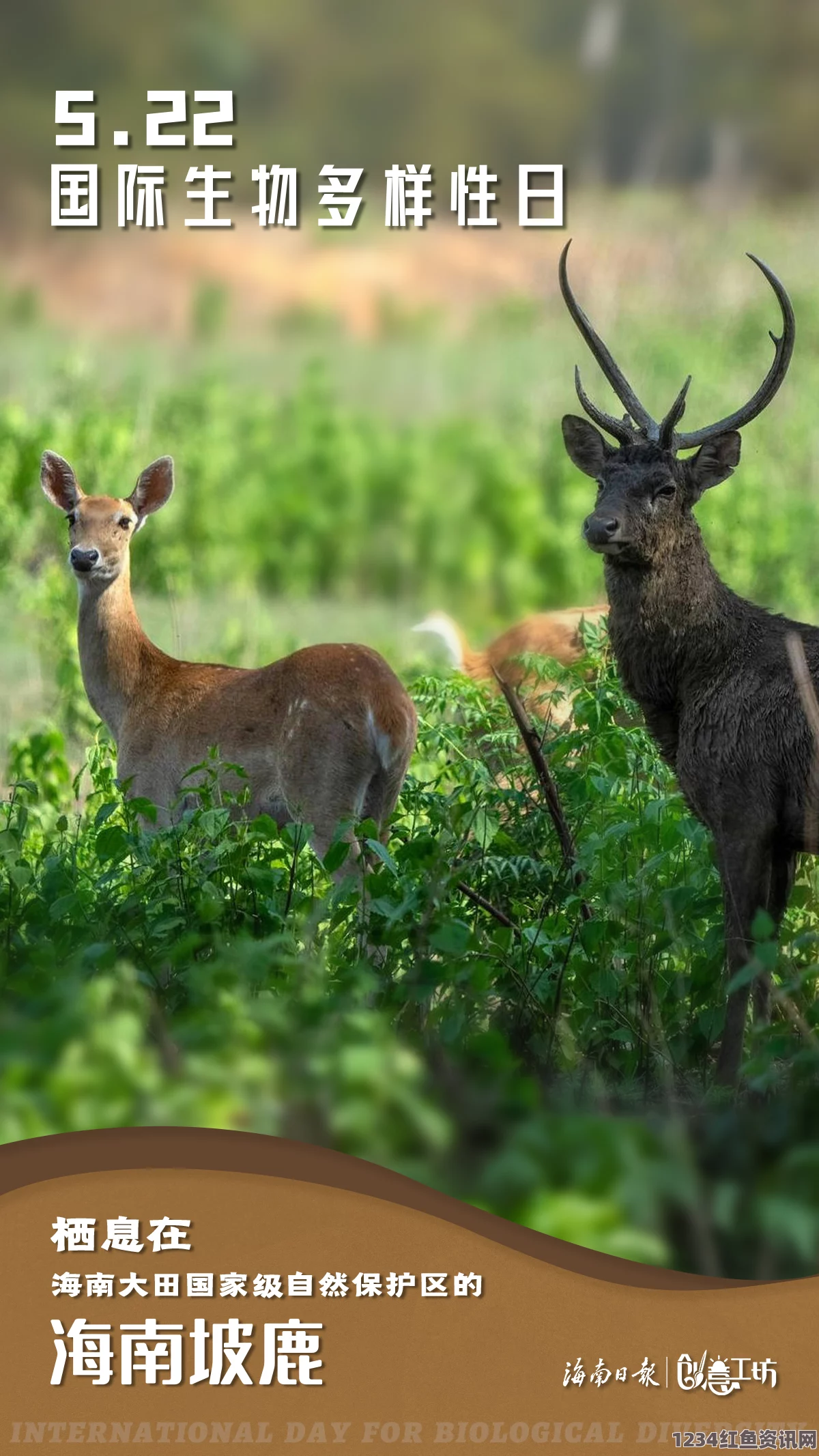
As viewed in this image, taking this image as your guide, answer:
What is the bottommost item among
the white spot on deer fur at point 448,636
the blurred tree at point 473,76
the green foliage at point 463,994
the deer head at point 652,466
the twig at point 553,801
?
the green foliage at point 463,994

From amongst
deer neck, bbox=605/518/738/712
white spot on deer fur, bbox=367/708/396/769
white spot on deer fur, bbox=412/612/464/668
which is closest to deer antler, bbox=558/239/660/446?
deer neck, bbox=605/518/738/712

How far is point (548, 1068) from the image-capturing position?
483cm

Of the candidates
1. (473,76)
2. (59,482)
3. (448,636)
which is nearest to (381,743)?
(59,482)

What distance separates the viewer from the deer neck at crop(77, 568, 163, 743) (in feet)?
23.1

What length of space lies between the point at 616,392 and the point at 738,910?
161cm

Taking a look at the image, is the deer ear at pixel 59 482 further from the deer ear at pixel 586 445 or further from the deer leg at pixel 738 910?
the deer leg at pixel 738 910

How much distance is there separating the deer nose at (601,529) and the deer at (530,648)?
78.3 inches

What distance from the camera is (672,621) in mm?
5250

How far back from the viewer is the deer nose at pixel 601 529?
5.00 meters

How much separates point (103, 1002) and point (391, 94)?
2988 centimetres

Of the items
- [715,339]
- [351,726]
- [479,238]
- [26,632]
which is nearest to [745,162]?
[479,238]

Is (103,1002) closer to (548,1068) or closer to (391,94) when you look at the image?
(548,1068)

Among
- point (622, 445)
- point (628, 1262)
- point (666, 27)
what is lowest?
point (628, 1262)

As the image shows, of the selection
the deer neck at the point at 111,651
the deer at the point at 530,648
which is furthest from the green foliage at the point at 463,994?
the deer at the point at 530,648
